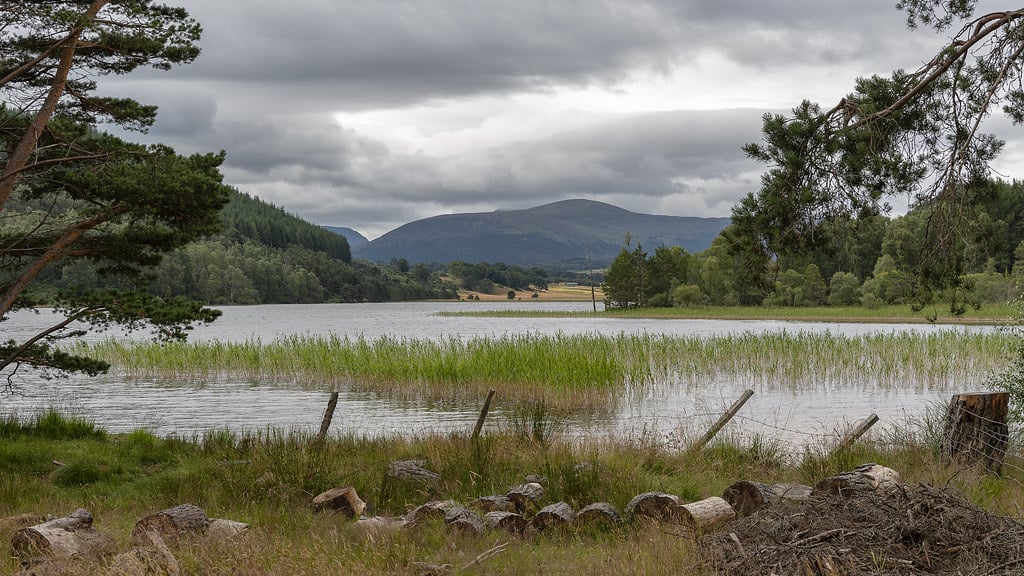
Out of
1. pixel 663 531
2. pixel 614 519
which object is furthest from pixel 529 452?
pixel 663 531

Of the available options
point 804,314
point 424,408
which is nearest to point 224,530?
point 424,408

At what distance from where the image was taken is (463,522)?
313 inches

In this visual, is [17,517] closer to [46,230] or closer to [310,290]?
[46,230]

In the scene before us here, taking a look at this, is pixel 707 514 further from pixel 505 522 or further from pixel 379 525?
pixel 379 525

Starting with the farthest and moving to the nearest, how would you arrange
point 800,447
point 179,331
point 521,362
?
point 521,362 → point 800,447 → point 179,331

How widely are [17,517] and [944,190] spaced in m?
12.0

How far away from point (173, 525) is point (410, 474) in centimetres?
388

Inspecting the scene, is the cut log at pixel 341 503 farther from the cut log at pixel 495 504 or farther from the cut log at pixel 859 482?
the cut log at pixel 859 482

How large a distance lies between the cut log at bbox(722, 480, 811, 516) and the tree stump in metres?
3.35

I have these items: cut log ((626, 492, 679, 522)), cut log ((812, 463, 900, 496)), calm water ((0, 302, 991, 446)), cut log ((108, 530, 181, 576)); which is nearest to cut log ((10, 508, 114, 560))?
cut log ((108, 530, 181, 576))

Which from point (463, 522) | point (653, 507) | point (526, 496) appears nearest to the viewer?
point (463, 522)

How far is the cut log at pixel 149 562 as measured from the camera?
20.4 ft

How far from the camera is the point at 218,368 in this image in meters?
33.4

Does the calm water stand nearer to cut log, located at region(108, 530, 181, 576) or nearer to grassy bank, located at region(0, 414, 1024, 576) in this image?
grassy bank, located at region(0, 414, 1024, 576)
